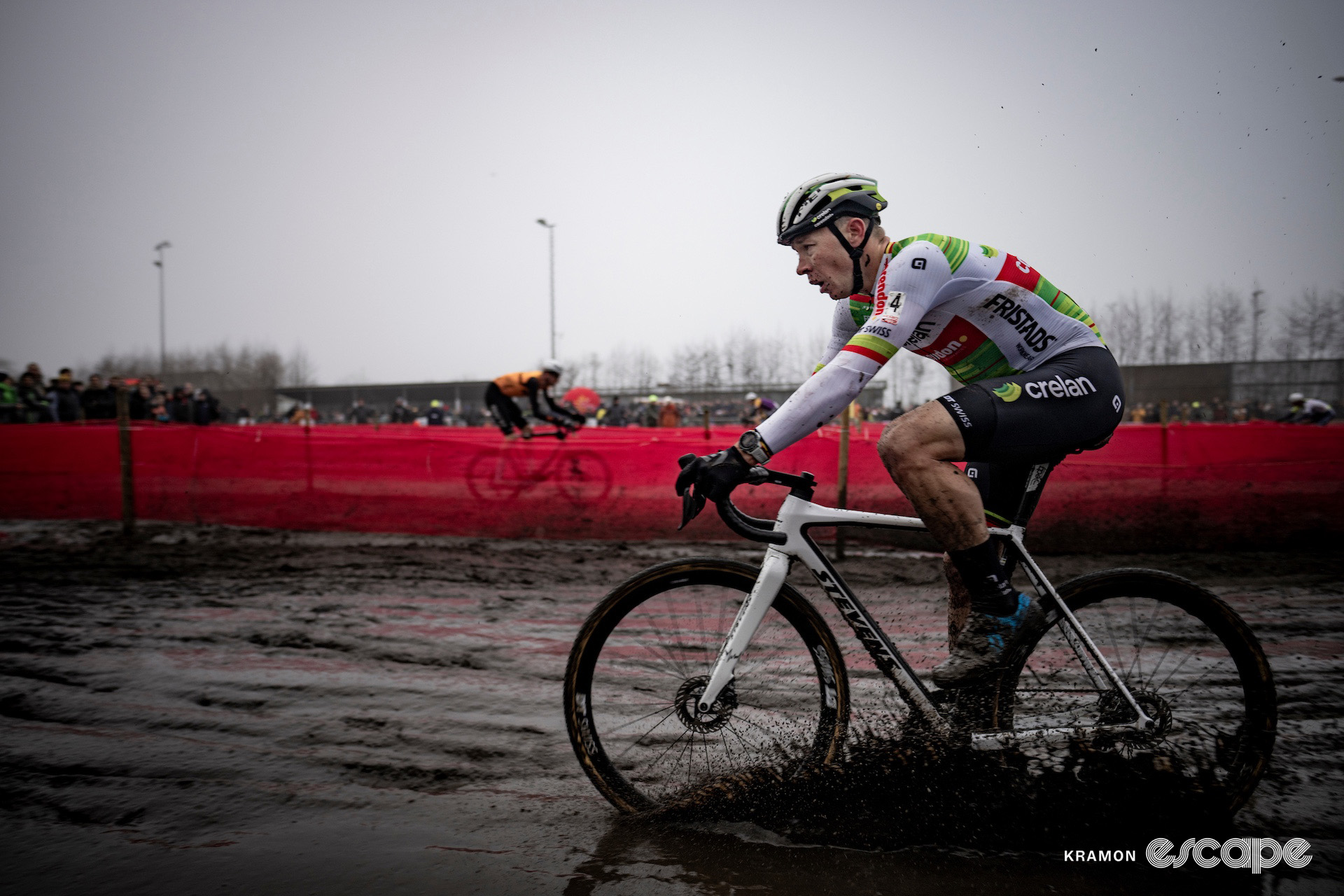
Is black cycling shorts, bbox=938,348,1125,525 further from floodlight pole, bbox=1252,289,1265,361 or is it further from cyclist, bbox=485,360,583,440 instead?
floodlight pole, bbox=1252,289,1265,361

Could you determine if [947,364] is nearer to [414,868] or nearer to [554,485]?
[414,868]

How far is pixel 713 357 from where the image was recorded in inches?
1649

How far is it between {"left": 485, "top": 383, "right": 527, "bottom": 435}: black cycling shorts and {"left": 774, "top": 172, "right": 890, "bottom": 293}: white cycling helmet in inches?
325

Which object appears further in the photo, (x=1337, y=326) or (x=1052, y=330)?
(x=1337, y=326)

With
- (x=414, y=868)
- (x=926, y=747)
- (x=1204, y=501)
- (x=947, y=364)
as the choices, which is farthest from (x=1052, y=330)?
(x=1204, y=501)

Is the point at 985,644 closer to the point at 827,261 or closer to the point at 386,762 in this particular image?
the point at 827,261

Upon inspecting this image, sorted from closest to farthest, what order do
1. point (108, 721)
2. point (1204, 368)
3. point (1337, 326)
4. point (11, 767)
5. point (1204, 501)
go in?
1. point (11, 767)
2. point (108, 721)
3. point (1204, 501)
4. point (1337, 326)
5. point (1204, 368)

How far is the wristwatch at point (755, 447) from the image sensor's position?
2211 millimetres

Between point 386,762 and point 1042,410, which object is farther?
point 386,762

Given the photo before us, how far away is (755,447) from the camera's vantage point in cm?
222

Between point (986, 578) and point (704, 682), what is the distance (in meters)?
0.95

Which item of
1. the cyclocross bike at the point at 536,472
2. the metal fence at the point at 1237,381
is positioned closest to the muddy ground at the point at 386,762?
the cyclocross bike at the point at 536,472

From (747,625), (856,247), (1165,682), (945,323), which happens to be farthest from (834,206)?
(1165,682)

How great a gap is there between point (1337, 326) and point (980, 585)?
89.7 ft
